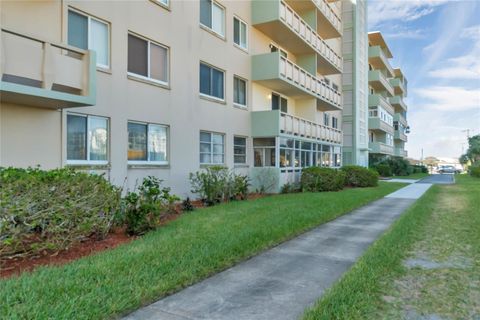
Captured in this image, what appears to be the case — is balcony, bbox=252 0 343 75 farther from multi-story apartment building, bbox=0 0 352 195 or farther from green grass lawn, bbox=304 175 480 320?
green grass lawn, bbox=304 175 480 320

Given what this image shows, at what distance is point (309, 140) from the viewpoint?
2177 centimetres

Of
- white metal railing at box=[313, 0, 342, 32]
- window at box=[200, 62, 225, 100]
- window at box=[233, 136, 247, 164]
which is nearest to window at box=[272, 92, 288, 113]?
window at box=[233, 136, 247, 164]

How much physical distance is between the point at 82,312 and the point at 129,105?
28.6 ft

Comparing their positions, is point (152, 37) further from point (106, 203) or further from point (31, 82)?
point (106, 203)

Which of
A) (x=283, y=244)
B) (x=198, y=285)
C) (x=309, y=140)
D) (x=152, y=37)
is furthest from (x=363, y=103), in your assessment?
(x=198, y=285)

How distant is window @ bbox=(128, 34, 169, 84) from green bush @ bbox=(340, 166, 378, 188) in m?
14.9

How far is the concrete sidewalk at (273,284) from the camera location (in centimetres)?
415

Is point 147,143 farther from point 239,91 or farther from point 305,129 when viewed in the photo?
point 305,129

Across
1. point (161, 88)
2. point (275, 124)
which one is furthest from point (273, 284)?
point (275, 124)

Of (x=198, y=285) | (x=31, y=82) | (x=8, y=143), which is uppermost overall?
(x=31, y=82)

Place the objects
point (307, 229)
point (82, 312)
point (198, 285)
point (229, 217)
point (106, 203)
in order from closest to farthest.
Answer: point (82, 312), point (198, 285), point (106, 203), point (307, 229), point (229, 217)

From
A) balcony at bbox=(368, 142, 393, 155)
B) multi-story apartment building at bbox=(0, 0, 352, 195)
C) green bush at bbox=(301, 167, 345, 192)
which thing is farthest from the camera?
balcony at bbox=(368, 142, 393, 155)

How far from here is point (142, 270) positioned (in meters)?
5.20

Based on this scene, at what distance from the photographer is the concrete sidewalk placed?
13.6 feet
